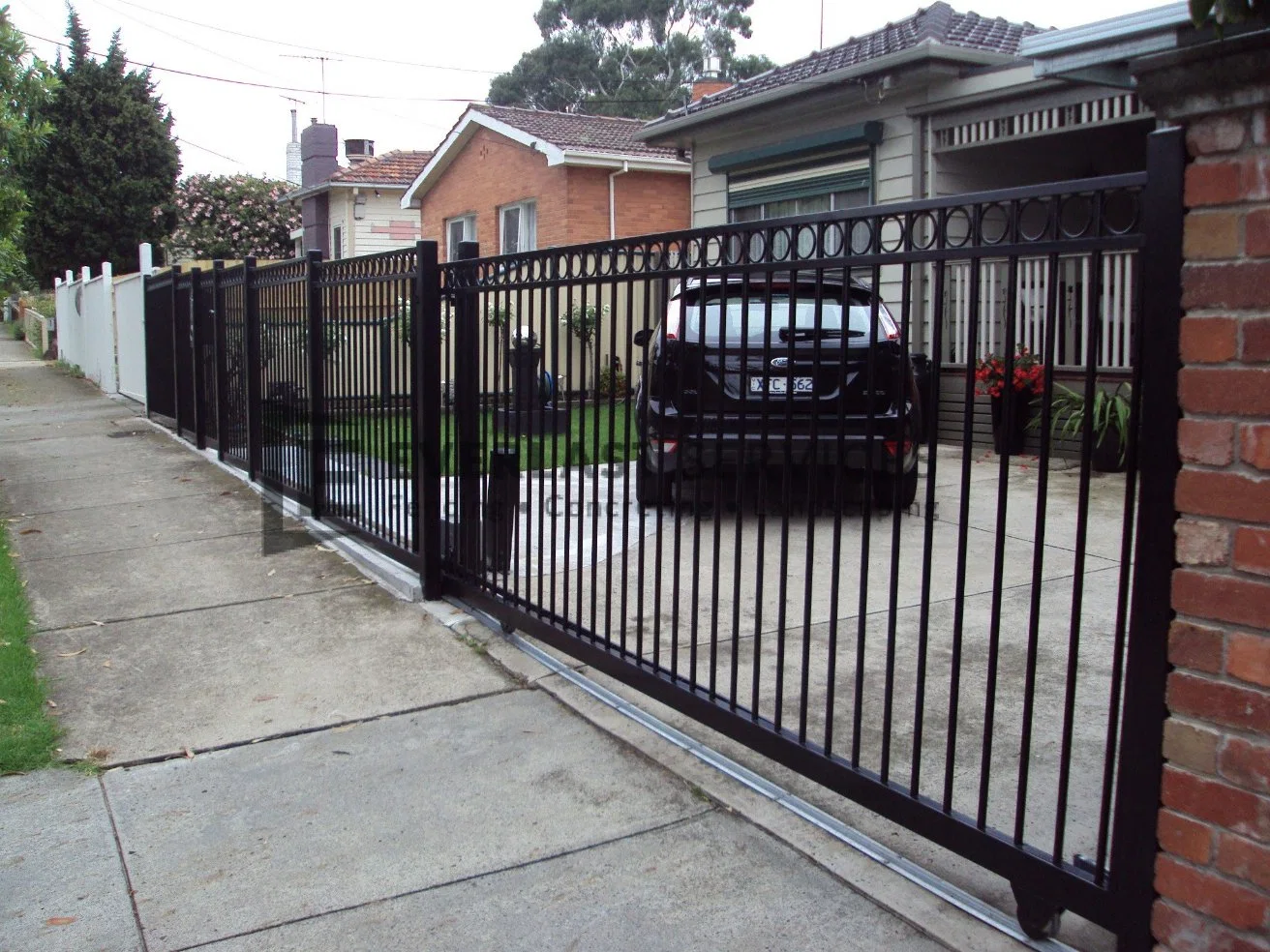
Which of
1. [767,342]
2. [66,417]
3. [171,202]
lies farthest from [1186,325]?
[171,202]

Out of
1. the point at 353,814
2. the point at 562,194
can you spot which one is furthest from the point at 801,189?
the point at 353,814

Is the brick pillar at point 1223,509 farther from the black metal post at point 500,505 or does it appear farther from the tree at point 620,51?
the tree at point 620,51

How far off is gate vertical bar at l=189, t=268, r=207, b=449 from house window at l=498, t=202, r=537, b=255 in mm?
7922

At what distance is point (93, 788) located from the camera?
12.2 feet

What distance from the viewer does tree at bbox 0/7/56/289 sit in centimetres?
1009

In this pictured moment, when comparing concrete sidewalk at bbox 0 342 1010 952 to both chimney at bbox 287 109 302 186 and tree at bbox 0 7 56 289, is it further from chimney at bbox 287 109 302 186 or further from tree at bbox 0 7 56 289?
chimney at bbox 287 109 302 186

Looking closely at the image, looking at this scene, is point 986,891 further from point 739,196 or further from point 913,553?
point 739,196

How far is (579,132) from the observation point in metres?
18.6

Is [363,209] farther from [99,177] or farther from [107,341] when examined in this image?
[99,177]

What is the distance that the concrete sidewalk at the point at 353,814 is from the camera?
2879 mm

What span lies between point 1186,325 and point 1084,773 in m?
1.93

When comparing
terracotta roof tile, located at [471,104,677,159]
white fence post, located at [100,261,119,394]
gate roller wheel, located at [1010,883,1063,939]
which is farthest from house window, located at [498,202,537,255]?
gate roller wheel, located at [1010,883,1063,939]

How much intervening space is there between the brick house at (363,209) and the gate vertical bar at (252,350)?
55.1 feet

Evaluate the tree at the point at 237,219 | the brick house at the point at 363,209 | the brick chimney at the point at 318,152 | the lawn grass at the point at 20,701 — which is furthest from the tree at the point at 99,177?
the lawn grass at the point at 20,701
